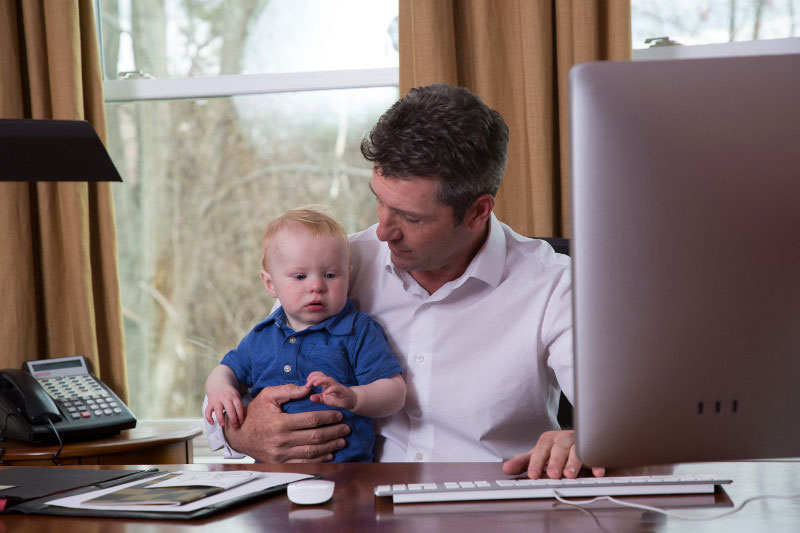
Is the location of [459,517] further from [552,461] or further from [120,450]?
[120,450]

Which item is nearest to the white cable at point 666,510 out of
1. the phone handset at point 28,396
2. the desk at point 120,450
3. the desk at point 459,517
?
the desk at point 459,517

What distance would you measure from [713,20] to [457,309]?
4.60 ft

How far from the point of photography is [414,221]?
160 centimetres

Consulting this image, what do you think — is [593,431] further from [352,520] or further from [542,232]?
[542,232]

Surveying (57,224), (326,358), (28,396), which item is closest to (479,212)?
(326,358)

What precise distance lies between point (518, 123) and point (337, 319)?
38.9 inches

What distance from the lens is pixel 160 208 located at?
9.20 ft

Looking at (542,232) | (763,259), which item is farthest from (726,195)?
(542,232)

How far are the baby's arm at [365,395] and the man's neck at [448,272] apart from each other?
0.79ft

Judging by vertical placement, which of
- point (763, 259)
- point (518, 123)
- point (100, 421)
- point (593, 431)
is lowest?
point (100, 421)

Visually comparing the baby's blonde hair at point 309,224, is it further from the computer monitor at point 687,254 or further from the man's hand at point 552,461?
the computer monitor at point 687,254

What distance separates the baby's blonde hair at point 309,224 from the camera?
1.70 m

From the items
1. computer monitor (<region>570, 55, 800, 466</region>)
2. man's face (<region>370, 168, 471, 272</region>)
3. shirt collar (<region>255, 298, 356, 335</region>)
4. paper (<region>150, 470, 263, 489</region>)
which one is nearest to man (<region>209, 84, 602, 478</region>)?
man's face (<region>370, 168, 471, 272</region>)

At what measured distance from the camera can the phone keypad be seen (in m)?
1.94
